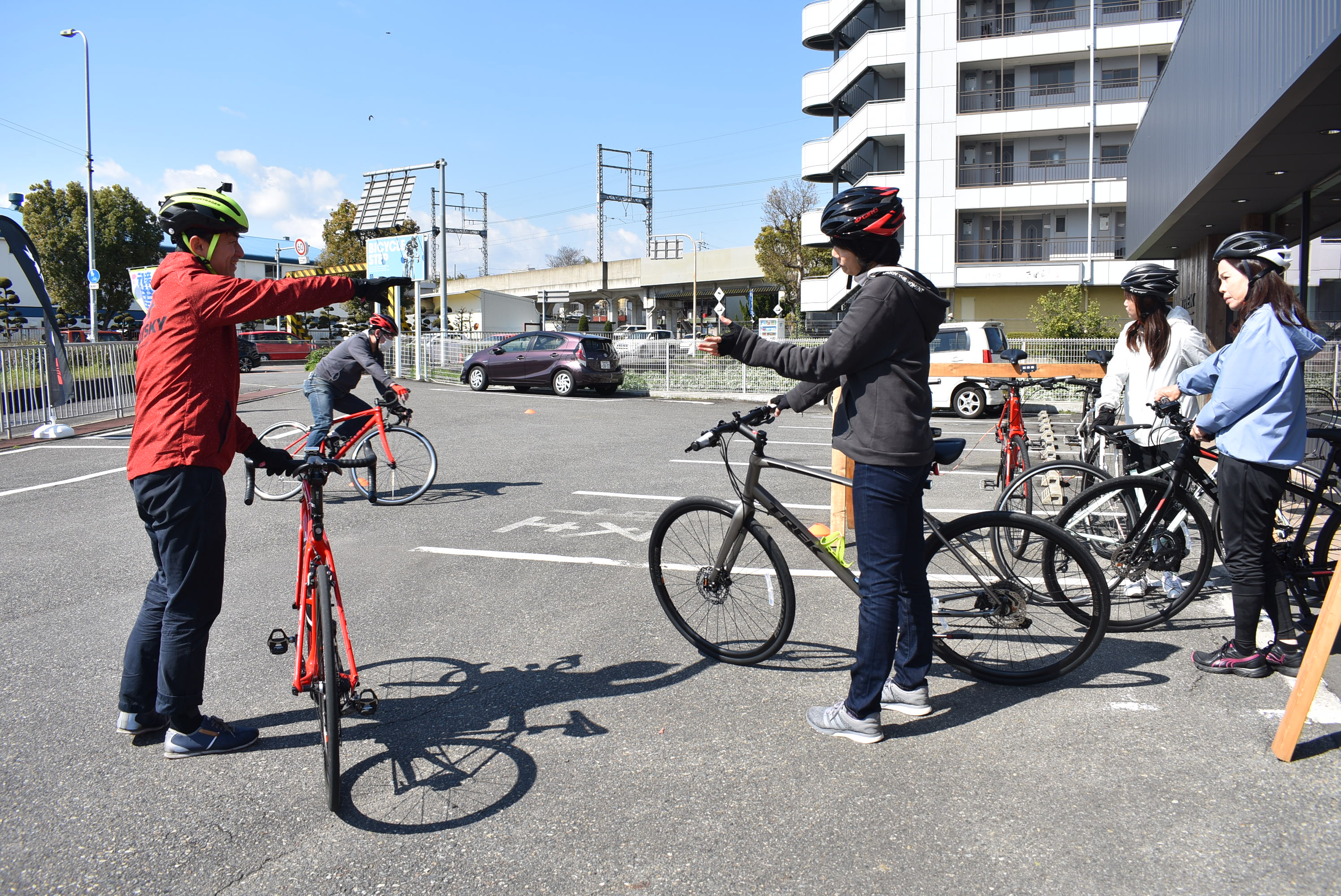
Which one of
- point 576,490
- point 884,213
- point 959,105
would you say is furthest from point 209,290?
point 959,105

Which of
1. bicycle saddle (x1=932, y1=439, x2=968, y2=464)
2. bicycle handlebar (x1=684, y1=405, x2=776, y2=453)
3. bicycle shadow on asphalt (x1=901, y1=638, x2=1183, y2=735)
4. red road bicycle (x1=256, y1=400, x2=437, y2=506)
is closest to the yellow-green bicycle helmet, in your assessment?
bicycle handlebar (x1=684, y1=405, x2=776, y2=453)

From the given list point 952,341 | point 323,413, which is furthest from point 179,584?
point 952,341

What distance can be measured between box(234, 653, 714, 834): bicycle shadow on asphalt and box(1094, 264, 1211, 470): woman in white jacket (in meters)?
3.21

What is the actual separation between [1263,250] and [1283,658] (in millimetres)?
1786

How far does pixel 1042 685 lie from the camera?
4090 millimetres

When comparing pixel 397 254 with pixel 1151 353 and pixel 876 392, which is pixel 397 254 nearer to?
pixel 1151 353

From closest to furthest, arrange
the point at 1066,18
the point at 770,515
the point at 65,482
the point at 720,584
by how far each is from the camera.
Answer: the point at 770,515, the point at 720,584, the point at 65,482, the point at 1066,18

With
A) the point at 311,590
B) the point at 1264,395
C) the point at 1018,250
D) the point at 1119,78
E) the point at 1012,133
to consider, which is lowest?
the point at 311,590

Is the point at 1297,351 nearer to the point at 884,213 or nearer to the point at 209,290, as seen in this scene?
the point at 884,213

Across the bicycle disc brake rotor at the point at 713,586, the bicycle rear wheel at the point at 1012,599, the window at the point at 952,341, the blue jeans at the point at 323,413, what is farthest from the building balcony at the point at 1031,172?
the bicycle disc brake rotor at the point at 713,586

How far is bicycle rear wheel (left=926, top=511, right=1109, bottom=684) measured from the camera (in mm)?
3863

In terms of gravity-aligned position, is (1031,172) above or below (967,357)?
above

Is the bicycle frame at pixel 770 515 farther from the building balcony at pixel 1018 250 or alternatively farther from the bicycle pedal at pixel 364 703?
the building balcony at pixel 1018 250

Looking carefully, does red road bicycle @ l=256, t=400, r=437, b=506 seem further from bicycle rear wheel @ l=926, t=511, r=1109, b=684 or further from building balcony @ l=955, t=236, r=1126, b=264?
building balcony @ l=955, t=236, r=1126, b=264
